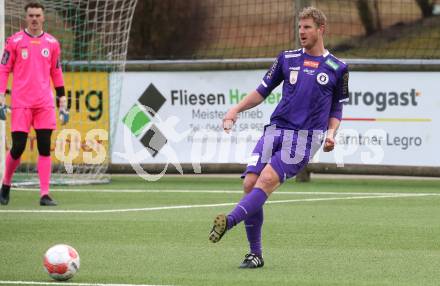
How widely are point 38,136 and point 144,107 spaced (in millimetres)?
4257

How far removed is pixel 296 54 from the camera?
879 cm

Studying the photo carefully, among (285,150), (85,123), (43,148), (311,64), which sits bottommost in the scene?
(85,123)

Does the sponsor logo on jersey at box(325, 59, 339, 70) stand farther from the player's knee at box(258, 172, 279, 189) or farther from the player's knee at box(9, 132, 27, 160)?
the player's knee at box(9, 132, 27, 160)

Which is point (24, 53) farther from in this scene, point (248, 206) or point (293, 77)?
point (248, 206)

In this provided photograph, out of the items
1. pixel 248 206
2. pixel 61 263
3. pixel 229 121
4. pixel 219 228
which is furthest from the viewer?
pixel 229 121

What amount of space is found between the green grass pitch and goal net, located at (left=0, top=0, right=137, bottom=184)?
1.39 meters

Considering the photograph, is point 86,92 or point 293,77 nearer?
point 293,77

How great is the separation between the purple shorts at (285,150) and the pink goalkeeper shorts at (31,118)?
5.05 m

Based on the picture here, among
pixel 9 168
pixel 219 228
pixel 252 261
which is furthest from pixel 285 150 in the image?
pixel 9 168

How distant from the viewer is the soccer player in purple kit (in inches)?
333

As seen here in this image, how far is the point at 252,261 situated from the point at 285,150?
0.91 metres

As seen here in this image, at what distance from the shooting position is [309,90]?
8641 mm

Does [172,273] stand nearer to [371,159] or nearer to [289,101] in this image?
[289,101]

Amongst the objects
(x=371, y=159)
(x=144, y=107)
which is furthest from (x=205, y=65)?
(x=371, y=159)
